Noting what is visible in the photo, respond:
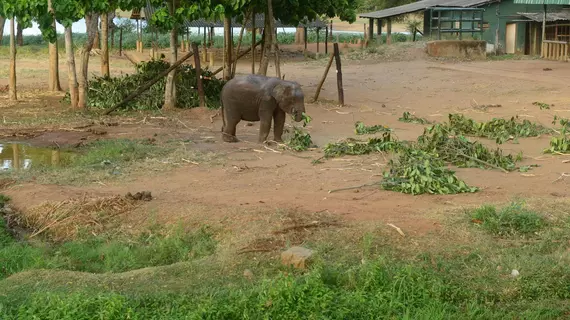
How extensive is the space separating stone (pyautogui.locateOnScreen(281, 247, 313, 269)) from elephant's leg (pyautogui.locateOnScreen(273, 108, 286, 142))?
21.9ft

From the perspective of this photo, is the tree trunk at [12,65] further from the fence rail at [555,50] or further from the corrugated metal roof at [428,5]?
the corrugated metal roof at [428,5]

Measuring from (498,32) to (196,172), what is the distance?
1143 inches

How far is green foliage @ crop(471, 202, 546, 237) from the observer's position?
306 inches

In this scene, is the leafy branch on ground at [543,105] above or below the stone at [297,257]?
above

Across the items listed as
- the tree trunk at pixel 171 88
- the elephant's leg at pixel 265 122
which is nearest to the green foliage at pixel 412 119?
the elephant's leg at pixel 265 122

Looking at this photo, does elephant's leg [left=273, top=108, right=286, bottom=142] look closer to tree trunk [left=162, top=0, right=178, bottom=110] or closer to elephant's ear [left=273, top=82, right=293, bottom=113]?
elephant's ear [left=273, top=82, right=293, bottom=113]

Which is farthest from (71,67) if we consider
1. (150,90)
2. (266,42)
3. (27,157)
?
(27,157)

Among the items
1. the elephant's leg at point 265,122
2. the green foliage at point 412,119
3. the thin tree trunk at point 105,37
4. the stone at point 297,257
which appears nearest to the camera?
the stone at point 297,257

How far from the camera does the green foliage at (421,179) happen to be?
934 centimetres

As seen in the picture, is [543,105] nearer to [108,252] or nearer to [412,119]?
[412,119]

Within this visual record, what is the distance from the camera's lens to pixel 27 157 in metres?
13.2

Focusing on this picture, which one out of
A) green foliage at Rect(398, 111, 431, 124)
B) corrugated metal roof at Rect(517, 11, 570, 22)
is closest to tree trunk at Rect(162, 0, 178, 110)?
green foliage at Rect(398, 111, 431, 124)

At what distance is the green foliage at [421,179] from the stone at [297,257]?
2.57 m

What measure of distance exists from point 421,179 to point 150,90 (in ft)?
34.2
